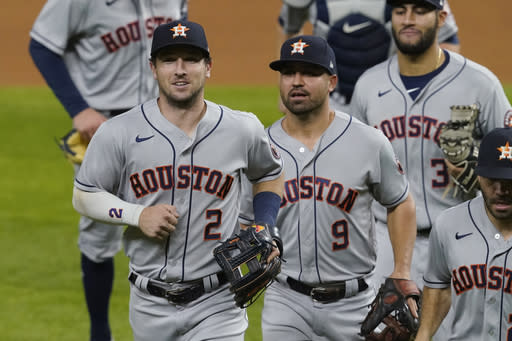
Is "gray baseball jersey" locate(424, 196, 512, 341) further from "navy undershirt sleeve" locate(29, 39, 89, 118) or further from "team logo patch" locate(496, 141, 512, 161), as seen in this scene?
"navy undershirt sleeve" locate(29, 39, 89, 118)

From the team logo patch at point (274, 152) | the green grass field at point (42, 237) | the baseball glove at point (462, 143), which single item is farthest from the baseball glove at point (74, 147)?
the baseball glove at point (462, 143)

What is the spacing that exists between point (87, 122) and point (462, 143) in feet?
6.93

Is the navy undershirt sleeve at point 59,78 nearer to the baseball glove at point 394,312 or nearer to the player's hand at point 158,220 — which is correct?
the player's hand at point 158,220

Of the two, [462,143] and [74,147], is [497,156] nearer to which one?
[462,143]

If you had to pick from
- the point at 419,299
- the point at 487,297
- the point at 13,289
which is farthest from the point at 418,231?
the point at 13,289

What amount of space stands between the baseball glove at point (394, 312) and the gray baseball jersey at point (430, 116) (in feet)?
3.07

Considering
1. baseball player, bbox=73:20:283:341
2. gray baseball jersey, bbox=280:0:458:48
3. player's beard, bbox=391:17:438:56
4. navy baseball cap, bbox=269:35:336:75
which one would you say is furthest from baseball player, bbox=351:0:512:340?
baseball player, bbox=73:20:283:341

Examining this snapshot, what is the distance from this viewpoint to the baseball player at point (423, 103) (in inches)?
195

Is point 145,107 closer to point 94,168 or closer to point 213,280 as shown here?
point 94,168

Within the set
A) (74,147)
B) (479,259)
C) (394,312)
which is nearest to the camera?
(479,259)

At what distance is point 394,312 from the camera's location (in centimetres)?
411

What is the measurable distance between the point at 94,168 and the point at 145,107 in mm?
350

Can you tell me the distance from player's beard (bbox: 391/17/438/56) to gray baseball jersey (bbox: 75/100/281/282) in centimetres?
138

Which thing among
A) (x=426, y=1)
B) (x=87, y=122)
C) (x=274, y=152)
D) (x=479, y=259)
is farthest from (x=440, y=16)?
(x=87, y=122)
